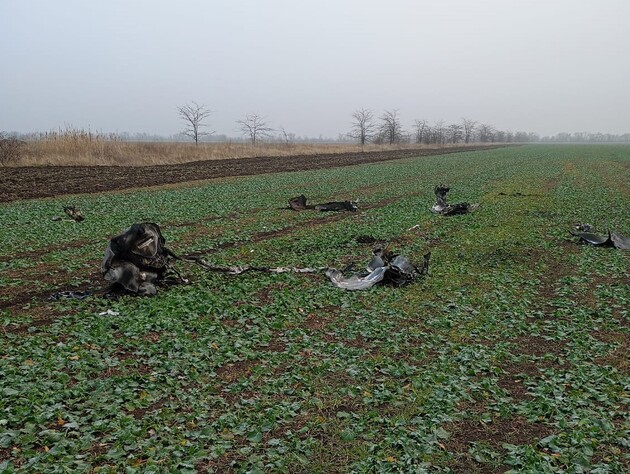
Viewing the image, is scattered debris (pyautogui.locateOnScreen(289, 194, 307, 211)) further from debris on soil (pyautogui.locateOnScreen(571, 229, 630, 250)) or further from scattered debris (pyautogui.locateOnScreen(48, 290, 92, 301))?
scattered debris (pyautogui.locateOnScreen(48, 290, 92, 301))

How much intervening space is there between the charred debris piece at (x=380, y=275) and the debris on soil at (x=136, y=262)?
3332 mm

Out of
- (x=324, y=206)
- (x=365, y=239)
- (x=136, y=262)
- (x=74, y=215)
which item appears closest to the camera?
(x=136, y=262)

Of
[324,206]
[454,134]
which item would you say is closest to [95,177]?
[324,206]

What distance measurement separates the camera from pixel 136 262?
940 centimetres

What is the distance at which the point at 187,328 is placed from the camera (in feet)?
25.6

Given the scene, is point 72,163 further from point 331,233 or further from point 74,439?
point 74,439

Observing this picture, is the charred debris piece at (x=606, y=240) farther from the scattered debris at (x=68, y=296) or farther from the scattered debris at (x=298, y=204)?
the scattered debris at (x=68, y=296)

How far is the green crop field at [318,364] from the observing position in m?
4.86

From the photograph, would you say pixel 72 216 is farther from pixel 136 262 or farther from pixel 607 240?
pixel 607 240

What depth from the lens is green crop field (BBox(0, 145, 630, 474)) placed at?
16.0 ft

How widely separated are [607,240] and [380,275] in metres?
7.63

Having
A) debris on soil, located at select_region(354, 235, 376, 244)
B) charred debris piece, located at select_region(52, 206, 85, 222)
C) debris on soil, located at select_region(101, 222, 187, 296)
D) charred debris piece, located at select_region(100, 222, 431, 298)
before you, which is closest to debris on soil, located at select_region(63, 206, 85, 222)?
charred debris piece, located at select_region(52, 206, 85, 222)

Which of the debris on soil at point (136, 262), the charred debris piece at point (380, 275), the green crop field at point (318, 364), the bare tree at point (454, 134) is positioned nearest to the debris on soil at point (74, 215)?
the green crop field at point (318, 364)

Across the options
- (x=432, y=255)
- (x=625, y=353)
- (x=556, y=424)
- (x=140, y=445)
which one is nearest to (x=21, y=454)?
(x=140, y=445)
